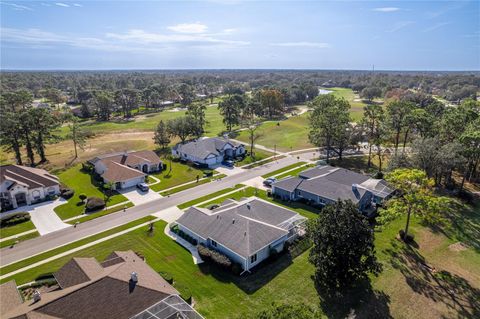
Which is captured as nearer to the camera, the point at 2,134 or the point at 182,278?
the point at 182,278

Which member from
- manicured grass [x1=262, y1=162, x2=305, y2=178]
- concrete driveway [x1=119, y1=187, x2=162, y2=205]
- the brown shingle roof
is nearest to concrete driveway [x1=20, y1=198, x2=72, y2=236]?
concrete driveway [x1=119, y1=187, x2=162, y2=205]

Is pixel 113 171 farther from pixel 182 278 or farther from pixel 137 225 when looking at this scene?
pixel 182 278

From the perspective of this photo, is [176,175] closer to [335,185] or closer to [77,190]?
[77,190]

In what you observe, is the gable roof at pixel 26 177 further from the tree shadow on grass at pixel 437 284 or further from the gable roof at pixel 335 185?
→ the tree shadow on grass at pixel 437 284

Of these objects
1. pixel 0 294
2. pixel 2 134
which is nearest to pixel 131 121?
pixel 2 134

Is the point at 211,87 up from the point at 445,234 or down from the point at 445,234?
up

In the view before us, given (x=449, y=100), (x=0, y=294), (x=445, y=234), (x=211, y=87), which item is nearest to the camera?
(x=0, y=294)
